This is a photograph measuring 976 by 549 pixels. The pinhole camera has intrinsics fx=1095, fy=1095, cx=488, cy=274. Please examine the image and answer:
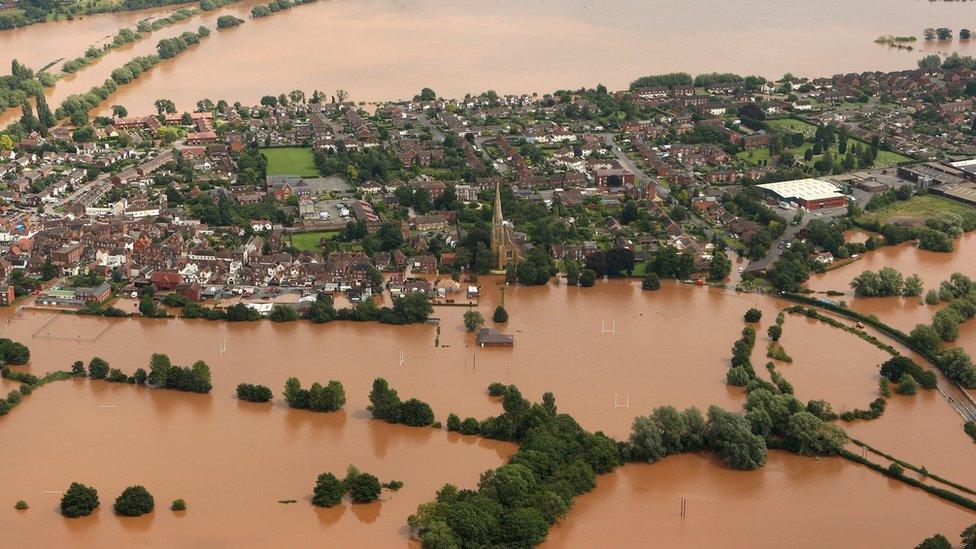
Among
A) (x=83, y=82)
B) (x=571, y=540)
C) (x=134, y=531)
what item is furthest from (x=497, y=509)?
(x=83, y=82)

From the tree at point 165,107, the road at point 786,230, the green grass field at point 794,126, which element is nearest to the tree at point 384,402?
the road at point 786,230

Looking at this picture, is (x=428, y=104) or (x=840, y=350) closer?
(x=840, y=350)

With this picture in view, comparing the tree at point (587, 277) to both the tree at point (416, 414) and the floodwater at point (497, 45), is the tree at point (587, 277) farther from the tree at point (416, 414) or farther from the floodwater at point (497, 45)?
the floodwater at point (497, 45)

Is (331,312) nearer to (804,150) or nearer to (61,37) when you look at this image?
(804,150)

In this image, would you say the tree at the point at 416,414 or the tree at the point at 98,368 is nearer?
the tree at the point at 416,414

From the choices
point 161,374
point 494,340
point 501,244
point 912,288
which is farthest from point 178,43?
point 912,288

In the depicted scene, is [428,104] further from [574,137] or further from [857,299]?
[857,299]
